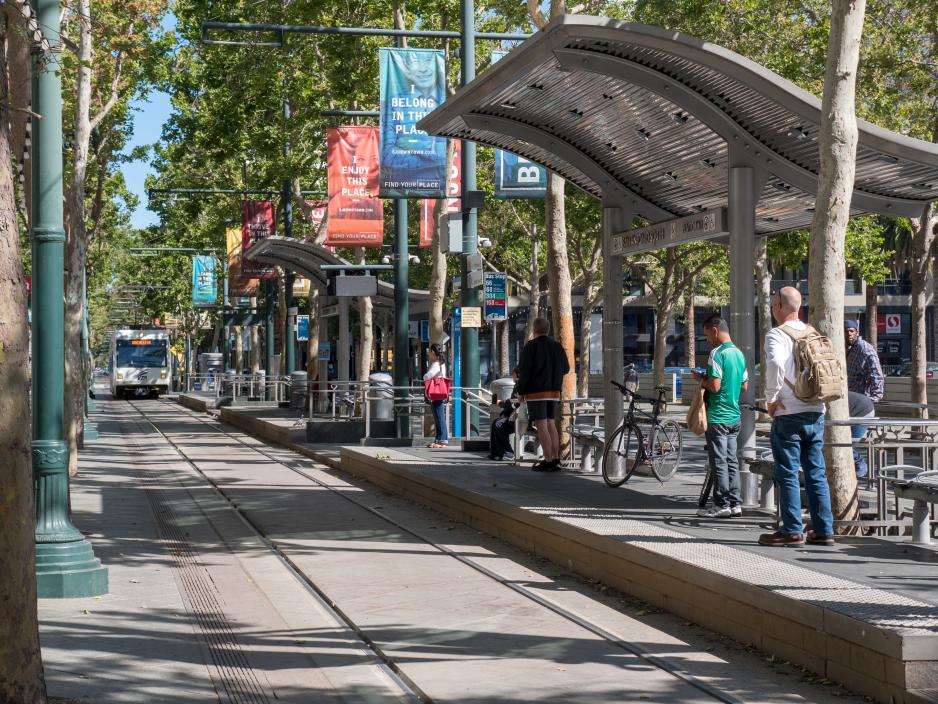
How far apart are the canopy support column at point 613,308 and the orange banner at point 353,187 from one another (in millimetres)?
10825

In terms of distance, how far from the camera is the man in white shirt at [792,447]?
29.6 feet

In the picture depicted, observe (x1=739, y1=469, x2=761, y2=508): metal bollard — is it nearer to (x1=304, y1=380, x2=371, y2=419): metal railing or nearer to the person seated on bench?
the person seated on bench

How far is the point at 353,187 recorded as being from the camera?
25.3 metres

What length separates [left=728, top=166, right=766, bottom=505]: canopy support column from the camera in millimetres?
11250

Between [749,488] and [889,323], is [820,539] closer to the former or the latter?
[749,488]

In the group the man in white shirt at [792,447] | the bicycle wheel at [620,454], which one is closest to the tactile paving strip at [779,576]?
the man in white shirt at [792,447]

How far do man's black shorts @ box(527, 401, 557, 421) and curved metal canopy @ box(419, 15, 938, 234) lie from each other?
2480 millimetres

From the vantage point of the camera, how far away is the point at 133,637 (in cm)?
773

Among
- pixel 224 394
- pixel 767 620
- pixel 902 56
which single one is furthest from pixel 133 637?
pixel 224 394

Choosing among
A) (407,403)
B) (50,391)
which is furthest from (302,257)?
(50,391)

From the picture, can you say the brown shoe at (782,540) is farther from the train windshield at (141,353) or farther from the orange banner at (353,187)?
the train windshield at (141,353)

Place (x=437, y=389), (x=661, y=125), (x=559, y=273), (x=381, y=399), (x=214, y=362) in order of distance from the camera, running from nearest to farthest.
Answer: (x=661, y=125)
(x=559, y=273)
(x=437, y=389)
(x=381, y=399)
(x=214, y=362)

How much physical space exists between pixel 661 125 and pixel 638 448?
3.24m

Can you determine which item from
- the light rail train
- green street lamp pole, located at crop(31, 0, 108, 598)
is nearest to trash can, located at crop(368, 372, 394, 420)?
green street lamp pole, located at crop(31, 0, 108, 598)
